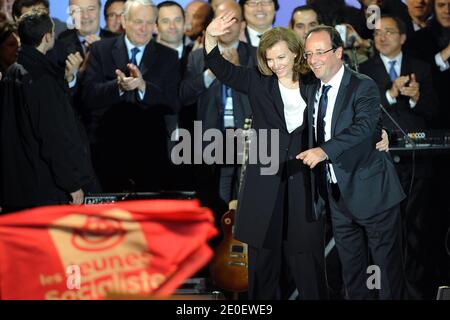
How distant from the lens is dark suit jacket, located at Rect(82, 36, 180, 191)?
7.07 metres

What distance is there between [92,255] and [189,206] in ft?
1.56

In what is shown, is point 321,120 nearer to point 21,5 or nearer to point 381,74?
point 381,74

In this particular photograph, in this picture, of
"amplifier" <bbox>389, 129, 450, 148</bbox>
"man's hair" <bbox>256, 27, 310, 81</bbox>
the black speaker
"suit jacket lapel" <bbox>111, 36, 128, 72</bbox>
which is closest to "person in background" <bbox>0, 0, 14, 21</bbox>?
"suit jacket lapel" <bbox>111, 36, 128, 72</bbox>

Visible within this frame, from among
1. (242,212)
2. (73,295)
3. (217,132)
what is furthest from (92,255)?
(217,132)

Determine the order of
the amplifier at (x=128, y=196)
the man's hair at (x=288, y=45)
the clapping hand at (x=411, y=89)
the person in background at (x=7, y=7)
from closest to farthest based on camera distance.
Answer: the man's hair at (x=288, y=45) < the amplifier at (x=128, y=196) < the clapping hand at (x=411, y=89) < the person in background at (x=7, y=7)

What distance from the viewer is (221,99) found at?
7074 millimetres

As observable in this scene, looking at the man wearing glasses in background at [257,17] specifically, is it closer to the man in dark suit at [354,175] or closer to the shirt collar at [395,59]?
the shirt collar at [395,59]

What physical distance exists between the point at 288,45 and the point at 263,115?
456 millimetres

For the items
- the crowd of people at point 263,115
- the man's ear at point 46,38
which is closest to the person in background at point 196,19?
the crowd of people at point 263,115

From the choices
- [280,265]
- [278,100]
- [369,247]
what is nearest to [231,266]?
[280,265]

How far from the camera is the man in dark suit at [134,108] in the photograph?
707 cm

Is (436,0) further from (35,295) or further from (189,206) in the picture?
(35,295)

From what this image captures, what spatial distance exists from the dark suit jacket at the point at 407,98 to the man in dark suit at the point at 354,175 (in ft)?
4.11

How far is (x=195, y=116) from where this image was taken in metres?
7.37
